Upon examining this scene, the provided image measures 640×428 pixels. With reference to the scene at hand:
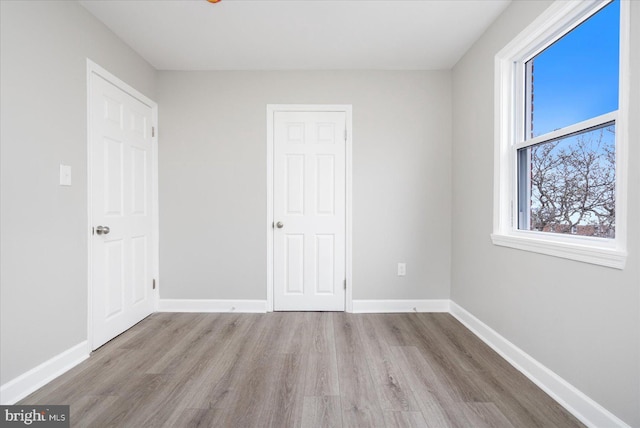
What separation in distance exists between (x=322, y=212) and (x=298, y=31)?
1.62m

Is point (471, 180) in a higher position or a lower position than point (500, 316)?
higher

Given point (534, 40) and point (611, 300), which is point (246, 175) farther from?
point (611, 300)

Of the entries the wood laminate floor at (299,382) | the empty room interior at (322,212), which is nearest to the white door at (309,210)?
the empty room interior at (322,212)

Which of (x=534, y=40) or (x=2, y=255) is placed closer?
(x=2, y=255)

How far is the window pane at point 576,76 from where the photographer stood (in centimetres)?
147

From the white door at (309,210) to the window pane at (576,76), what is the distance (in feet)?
5.31

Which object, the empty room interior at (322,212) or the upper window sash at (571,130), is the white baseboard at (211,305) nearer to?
the empty room interior at (322,212)

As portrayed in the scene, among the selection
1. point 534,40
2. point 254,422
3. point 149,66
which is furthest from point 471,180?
point 149,66

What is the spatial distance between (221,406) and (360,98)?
9.23 feet

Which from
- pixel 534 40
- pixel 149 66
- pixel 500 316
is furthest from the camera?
pixel 149 66

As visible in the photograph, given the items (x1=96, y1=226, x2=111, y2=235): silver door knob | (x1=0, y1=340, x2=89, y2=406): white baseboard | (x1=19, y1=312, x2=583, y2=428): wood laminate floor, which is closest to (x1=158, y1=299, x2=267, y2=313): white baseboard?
(x1=19, y1=312, x2=583, y2=428): wood laminate floor

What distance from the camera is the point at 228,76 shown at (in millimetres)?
3080

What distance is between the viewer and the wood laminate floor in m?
1.53

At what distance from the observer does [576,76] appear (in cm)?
169
